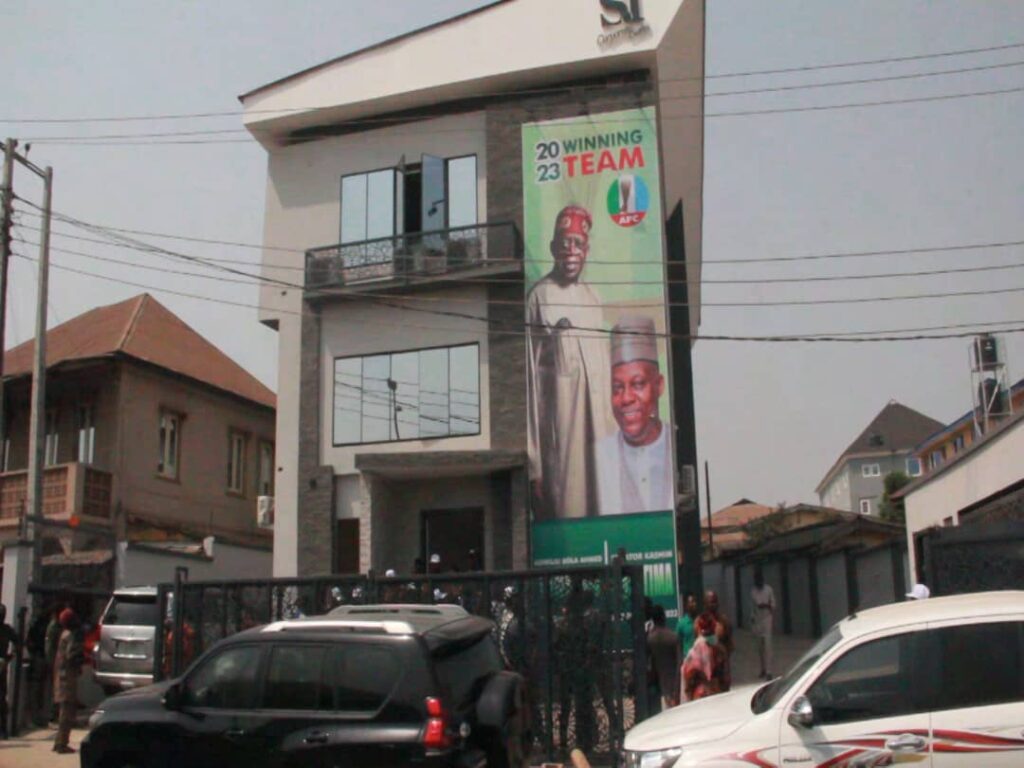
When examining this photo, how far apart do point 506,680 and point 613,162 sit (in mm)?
16177

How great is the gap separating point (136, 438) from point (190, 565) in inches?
181

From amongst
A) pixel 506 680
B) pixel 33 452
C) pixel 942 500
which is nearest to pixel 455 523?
pixel 33 452

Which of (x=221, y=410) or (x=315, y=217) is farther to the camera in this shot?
(x=221, y=410)

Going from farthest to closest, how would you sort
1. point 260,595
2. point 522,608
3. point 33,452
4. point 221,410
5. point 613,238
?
point 221,410
point 613,238
point 33,452
point 260,595
point 522,608

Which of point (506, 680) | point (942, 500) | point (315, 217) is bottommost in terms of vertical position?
point (506, 680)

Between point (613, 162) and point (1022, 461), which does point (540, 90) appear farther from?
point (1022, 461)

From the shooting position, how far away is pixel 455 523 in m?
24.5

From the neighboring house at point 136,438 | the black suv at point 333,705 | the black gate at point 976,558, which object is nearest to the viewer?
the black suv at point 333,705

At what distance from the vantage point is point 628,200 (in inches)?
921

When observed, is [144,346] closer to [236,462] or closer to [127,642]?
[236,462]

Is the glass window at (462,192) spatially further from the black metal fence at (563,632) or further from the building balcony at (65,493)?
the black metal fence at (563,632)

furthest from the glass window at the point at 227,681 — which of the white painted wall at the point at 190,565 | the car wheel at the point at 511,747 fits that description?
the white painted wall at the point at 190,565

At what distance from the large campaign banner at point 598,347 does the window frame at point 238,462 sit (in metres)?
11.6

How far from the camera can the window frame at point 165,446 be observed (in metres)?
28.8
